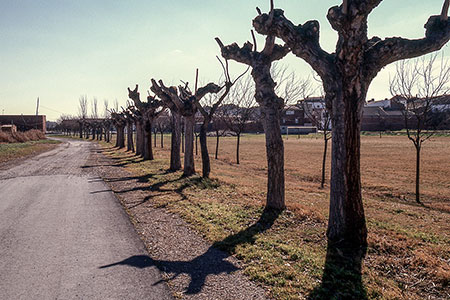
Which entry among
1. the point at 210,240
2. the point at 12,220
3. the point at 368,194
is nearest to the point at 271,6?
the point at 210,240

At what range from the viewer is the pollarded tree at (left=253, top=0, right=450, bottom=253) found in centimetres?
476

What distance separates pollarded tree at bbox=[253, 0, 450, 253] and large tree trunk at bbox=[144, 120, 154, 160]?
15.3m

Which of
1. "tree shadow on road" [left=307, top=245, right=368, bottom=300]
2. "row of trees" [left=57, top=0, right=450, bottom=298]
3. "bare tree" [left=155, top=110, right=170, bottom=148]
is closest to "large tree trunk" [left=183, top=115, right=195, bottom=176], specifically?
"row of trees" [left=57, top=0, right=450, bottom=298]

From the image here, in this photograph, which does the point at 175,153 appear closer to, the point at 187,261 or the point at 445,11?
the point at 187,261

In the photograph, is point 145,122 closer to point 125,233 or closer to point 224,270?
point 125,233

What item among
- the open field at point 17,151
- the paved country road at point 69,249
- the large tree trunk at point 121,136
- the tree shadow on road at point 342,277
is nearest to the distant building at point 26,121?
the open field at point 17,151

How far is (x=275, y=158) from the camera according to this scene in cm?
730

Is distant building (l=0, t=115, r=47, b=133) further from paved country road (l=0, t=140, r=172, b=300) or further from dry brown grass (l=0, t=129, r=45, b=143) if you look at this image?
paved country road (l=0, t=140, r=172, b=300)

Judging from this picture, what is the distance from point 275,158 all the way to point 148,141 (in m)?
13.4

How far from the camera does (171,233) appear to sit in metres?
5.87

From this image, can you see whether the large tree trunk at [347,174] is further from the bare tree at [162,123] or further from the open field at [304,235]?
the bare tree at [162,123]

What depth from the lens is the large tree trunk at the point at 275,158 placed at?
7297 mm

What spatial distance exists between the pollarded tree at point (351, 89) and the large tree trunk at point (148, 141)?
15.3m

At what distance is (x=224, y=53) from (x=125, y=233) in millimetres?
5211
